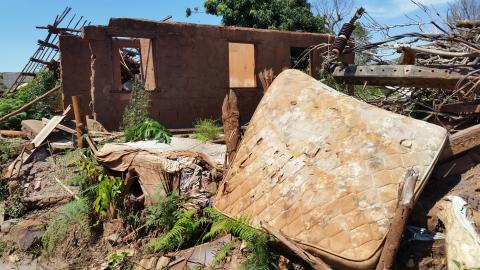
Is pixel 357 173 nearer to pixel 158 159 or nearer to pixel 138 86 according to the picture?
pixel 158 159

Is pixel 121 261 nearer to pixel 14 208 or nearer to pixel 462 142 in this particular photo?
pixel 14 208

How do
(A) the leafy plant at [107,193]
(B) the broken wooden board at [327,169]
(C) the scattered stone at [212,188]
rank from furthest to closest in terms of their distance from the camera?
(A) the leafy plant at [107,193], (C) the scattered stone at [212,188], (B) the broken wooden board at [327,169]

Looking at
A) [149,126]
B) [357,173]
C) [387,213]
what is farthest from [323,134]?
[149,126]

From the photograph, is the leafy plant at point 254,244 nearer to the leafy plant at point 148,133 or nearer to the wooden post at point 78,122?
the leafy plant at point 148,133

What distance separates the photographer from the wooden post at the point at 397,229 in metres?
2.77

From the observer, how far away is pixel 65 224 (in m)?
5.46

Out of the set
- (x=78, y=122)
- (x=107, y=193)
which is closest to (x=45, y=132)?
(x=78, y=122)

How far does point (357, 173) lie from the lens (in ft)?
10.5

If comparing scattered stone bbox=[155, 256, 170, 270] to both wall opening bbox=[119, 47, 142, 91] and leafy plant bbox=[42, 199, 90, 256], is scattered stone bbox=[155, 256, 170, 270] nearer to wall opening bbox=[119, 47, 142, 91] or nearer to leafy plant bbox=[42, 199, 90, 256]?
leafy plant bbox=[42, 199, 90, 256]

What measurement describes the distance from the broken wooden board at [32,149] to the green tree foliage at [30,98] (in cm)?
242

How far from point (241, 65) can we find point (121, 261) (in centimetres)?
782

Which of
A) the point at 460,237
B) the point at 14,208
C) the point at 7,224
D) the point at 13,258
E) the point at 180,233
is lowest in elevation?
the point at 13,258

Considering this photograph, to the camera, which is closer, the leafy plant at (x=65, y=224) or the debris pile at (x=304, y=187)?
the debris pile at (x=304, y=187)

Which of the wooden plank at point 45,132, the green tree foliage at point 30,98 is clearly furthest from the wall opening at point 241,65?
the wooden plank at point 45,132
